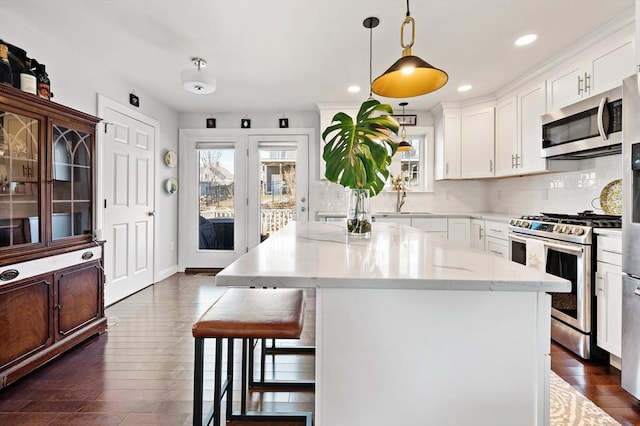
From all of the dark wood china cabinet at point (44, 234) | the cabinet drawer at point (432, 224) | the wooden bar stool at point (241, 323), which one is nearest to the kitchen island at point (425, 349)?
the wooden bar stool at point (241, 323)

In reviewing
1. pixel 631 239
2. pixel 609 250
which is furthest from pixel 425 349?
pixel 609 250

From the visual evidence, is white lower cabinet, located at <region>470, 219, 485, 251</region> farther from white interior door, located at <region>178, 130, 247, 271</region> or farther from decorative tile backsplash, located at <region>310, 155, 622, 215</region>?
white interior door, located at <region>178, 130, 247, 271</region>

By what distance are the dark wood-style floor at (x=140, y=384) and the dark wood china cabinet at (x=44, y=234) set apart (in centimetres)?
15

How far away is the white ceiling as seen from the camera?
7.36 ft

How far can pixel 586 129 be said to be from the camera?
8.37 feet

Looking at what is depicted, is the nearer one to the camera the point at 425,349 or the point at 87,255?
the point at 425,349

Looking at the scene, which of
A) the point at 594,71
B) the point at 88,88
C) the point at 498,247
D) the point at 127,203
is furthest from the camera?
the point at 127,203

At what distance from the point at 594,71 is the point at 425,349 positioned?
2.90 meters

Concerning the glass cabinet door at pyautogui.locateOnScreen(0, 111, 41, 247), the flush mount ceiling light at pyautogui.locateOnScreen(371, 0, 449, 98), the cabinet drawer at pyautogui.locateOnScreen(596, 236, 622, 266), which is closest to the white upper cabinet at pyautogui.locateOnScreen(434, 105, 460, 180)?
the cabinet drawer at pyautogui.locateOnScreen(596, 236, 622, 266)

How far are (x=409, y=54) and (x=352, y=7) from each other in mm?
924

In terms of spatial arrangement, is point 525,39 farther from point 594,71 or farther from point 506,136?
point 506,136

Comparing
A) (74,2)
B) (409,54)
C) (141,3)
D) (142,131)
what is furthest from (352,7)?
(142,131)

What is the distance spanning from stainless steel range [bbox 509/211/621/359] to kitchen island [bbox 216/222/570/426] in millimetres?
1801

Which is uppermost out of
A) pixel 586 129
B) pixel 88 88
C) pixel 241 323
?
pixel 88 88
